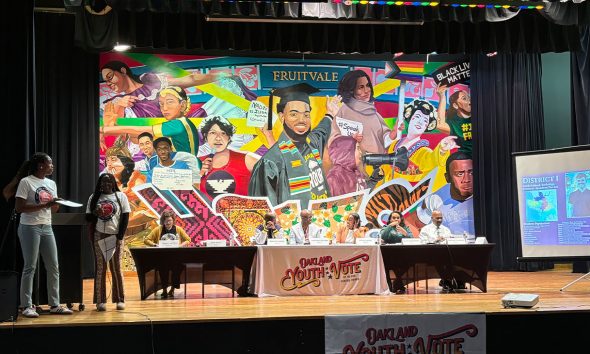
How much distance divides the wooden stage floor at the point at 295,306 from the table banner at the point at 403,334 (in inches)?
8.7

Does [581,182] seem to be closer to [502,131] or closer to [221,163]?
[502,131]

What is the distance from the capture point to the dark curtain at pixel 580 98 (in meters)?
11.2

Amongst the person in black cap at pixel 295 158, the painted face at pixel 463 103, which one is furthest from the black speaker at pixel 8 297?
the painted face at pixel 463 103

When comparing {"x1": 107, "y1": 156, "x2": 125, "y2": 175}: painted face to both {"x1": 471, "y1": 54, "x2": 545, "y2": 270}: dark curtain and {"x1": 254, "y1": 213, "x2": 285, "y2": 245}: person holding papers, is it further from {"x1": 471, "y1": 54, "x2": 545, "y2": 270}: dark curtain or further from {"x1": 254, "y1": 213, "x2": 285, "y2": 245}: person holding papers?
{"x1": 471, "y1": 54, "x2": 545, "y2": 270}: dark curtain

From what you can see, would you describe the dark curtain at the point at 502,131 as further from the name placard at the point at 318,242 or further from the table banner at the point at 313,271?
the name placard at the point at 318,242

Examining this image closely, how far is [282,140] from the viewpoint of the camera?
1157 centimetres

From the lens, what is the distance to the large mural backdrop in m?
11.3

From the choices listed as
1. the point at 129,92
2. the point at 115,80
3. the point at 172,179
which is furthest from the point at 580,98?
the point at 115,80

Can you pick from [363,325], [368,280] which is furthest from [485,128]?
[363,325]

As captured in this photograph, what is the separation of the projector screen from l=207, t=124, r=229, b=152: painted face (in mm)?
4783

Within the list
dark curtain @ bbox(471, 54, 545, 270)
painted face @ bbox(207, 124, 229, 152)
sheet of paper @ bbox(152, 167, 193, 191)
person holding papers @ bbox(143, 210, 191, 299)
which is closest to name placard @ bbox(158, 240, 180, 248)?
person holding papers @ bbox(143, 210, 191, 299)

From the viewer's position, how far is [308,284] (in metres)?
7.95

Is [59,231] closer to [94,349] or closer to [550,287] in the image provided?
[94,349]

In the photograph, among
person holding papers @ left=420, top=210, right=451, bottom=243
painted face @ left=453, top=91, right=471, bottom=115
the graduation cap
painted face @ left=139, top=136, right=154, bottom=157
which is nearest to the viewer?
person holding papers @ left=420, top=210, right=451, bottom=243
